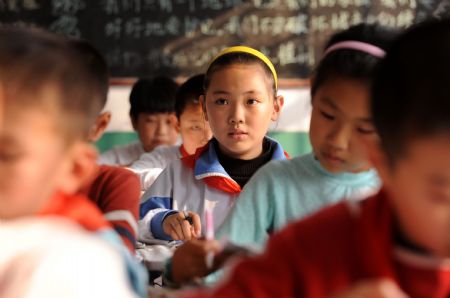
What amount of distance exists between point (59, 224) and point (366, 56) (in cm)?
→ 73

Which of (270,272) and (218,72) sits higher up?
(270,272)

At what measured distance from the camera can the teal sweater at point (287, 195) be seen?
53.8 inches

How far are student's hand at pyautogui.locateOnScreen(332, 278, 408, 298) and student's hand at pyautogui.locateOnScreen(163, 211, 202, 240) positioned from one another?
3.15 ft

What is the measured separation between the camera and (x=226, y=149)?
6.98 feet

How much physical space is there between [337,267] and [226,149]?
1370 mm

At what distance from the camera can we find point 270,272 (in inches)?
30.6

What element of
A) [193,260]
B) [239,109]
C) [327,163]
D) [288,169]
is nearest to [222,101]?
[239,109]

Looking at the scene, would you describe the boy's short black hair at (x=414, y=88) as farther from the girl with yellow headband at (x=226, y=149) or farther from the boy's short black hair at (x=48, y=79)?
the girl with yellow headband at (x=226, y=149)

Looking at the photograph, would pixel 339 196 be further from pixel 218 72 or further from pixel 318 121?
pixel 218 72

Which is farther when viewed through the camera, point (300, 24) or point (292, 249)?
point (300, 24)

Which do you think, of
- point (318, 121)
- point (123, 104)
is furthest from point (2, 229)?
point (123, 104)

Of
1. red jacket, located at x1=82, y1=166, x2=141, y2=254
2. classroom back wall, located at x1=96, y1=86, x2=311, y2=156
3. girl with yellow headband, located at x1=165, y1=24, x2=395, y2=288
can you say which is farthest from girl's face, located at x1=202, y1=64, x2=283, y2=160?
classroom back wall, located at x1=96, y1=86, x2=311, y2=156

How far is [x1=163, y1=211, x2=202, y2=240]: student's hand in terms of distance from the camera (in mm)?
1675

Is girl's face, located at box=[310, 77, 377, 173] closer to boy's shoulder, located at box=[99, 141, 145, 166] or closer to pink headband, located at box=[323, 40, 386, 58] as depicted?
pink headband, located at box=[323, 40, 386, 58]
